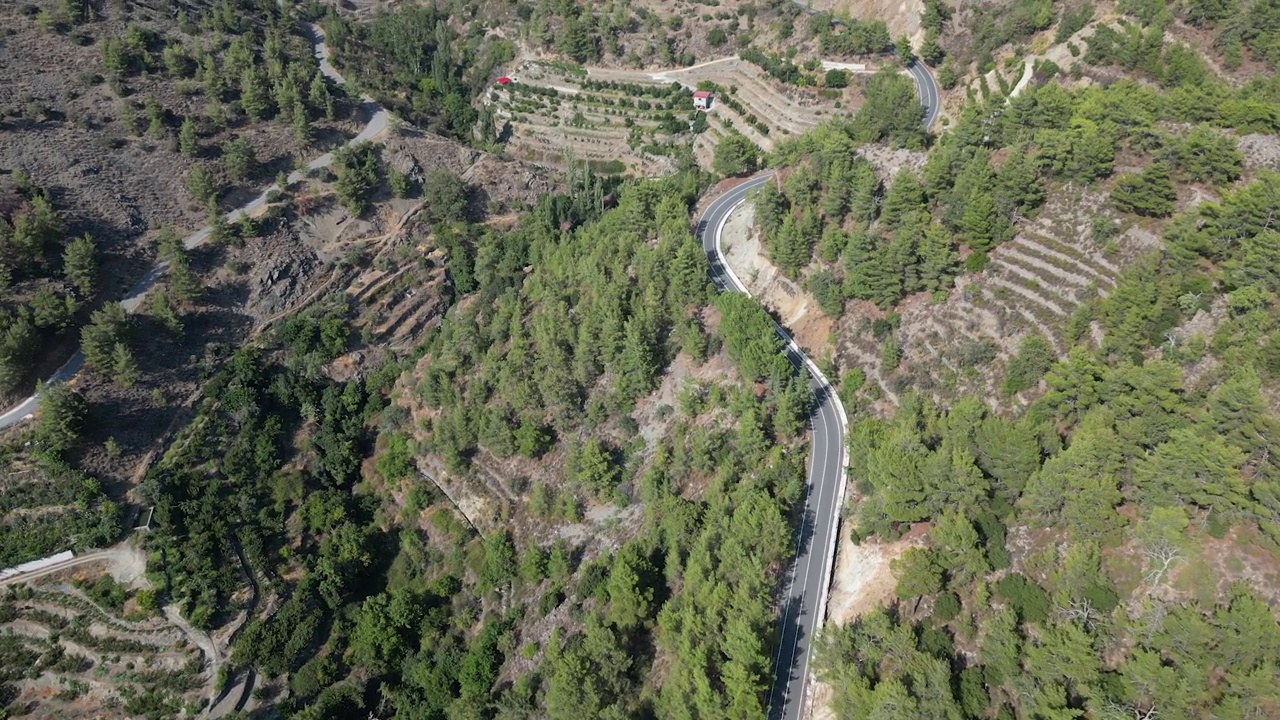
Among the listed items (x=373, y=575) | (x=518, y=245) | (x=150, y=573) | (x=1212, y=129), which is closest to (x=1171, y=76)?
(x=1212, y=129)

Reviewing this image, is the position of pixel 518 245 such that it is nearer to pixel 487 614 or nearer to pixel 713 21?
pixel 487 614

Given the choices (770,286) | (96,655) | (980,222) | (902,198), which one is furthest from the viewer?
(770,286)

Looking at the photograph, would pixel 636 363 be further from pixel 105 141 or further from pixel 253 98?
pixel 105 141

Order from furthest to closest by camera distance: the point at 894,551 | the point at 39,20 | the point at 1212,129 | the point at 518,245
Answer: the point at 39,20
the point at 518,245
the point at 1212,129
the point at 894,551

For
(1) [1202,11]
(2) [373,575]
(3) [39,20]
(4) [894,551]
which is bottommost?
(2) [373,575]

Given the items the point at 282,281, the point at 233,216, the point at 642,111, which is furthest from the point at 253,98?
the point at 642,111

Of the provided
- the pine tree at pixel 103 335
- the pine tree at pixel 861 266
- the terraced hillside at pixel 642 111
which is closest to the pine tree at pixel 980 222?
the pine tree at pixel 861 266

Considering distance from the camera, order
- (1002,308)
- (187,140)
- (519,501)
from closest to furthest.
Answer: (1002,308)
(519,501)
(187,140)
